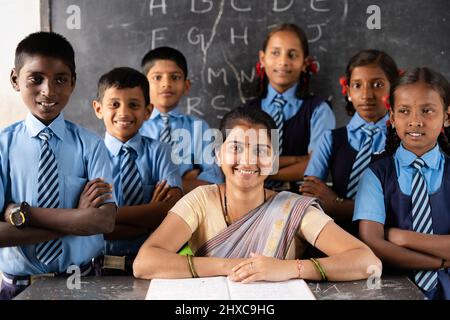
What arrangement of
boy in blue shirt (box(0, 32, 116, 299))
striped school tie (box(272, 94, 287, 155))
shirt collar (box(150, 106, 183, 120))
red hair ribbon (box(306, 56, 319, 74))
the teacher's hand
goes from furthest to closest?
red hair ribbon (box(306, 56, 319, 74)) < striped school tie (box(272, 94, 287, 155)) < shirt collar (box(150, 106, 183, 120)) < boy in blue shirt (box(0, 32, 116, 299)) < the teacher's hand

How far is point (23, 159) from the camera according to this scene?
2.31m

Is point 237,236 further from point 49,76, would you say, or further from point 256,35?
point 256,35

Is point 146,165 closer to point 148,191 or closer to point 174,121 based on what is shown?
point 148,191

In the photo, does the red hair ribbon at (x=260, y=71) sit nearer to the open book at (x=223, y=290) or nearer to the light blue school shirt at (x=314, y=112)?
the light blue school shirt at (x=314, y=112)

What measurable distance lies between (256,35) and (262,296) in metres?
2.43

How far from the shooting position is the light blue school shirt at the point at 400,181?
2.39 metres

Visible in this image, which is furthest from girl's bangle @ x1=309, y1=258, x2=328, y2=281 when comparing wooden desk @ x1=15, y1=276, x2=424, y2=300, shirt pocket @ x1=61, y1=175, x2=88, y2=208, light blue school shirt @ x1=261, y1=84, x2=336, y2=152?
light blue school shirt @ x1=261, y1=84, x2=336, y2=152

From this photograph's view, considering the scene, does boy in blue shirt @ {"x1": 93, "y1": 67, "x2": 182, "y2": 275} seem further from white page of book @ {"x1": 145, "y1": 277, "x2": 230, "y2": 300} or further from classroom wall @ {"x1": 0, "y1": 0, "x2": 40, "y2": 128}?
classroom wall @ {"x1": 0, "y1": 0, "x2": 40, "y2": 128}

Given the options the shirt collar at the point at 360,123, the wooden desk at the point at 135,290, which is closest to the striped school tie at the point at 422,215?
the wooden desk at the point at 135,290

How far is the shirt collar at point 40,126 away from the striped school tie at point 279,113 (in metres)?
1.52

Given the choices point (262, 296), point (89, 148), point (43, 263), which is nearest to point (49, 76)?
point (89, 148)

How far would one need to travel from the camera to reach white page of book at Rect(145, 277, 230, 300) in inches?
73.5

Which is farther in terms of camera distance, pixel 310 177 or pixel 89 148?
pixel 310 177

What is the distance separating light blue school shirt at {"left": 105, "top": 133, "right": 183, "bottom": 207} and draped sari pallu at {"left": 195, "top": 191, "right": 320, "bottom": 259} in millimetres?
663
